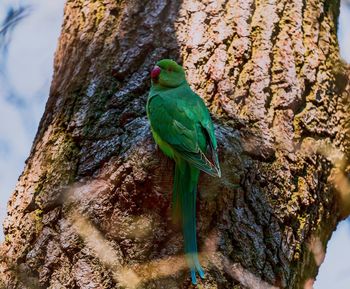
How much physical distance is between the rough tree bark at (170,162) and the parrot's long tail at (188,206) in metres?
0.04

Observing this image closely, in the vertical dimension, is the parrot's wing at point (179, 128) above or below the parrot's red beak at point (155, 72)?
below

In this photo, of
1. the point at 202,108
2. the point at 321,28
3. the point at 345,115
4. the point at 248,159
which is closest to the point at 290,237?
the point at 248,159

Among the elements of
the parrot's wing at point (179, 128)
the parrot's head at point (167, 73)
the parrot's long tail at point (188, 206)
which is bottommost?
the parrot's long tail at point (188, 206)

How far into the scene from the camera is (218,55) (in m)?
2.66

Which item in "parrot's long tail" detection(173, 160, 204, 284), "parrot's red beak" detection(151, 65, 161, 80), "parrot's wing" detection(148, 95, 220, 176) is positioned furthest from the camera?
"parrot's red beak" detection(151, 65, 161, 80)

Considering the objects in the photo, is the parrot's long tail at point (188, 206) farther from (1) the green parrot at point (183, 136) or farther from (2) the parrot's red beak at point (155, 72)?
(2) the parrot's red beak at point (155, 72)

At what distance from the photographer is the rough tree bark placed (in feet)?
6.93

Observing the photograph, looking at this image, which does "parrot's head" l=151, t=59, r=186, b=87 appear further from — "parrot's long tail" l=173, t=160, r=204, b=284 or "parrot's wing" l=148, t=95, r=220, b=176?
"parrot's long tail" l=173, t=160, r=204, b=284

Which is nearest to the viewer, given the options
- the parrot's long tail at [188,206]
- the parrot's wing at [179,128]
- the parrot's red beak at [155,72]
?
the parrot's long tail at [188,206]

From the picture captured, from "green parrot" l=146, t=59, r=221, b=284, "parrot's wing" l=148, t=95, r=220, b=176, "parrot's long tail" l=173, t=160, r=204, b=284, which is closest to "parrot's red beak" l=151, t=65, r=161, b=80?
"green parrot" l=146, t=59, r=221, b=284

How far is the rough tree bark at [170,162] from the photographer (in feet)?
6.93

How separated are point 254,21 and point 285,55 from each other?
23 cm

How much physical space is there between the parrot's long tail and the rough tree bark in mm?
36

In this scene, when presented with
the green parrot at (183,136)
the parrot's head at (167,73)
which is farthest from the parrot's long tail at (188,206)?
the parrot's head at (167,73)
